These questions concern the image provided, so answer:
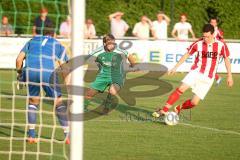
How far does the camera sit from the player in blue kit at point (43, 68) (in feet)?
32.8

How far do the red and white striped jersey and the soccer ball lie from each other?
96 centimetres

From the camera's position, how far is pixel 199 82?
515 inches

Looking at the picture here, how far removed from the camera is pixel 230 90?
19250mm

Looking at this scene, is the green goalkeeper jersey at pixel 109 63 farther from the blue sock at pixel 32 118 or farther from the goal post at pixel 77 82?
the goal post at pixel 77 82

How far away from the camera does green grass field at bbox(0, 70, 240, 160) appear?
1002cm

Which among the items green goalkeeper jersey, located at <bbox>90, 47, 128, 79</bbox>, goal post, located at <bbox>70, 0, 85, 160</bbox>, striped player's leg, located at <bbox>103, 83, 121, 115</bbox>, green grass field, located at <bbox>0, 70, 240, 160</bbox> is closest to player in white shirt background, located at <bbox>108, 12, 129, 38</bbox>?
green grass field, located at <bbox>0, 70, 240, 160</bbox>

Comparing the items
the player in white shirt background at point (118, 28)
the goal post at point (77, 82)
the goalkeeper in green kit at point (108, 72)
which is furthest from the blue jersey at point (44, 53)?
the player in white shirt background at point (118, 28)

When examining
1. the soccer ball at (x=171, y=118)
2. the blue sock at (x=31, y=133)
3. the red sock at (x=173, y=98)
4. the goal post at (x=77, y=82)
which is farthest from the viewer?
the red sock at (x=173, y=98)

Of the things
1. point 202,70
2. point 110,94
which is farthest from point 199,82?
point 110,94

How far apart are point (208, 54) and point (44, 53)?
408 cm

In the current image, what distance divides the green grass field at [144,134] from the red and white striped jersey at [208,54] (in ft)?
3.27

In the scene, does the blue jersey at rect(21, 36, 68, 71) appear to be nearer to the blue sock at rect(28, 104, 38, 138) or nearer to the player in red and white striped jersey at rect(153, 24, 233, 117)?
the blue sock at rect(28, 104, 38, 138)

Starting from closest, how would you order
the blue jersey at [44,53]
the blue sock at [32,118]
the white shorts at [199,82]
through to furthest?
1. the blue jersey at [44,53]
2. the blue sock at [32,118]
3. the white shorts at [199,82]

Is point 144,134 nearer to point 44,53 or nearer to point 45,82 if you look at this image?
point 45,82
